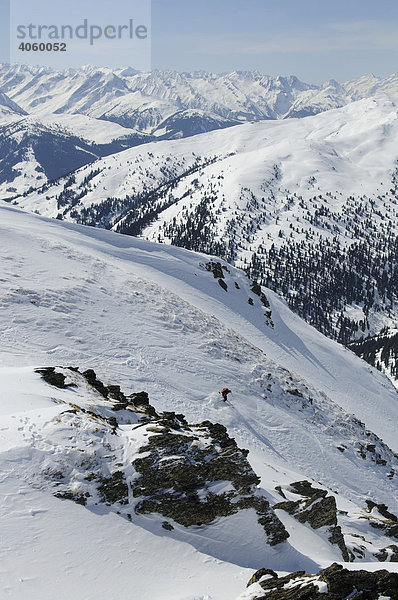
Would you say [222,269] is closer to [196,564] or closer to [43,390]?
[43,390]

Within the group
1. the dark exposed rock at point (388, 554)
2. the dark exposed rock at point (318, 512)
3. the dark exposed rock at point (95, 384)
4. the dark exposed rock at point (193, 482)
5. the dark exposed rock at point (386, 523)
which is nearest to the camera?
the dark exposed rock at point (193, 482)

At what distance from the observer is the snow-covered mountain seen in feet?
51.8

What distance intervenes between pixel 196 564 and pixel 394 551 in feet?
57.8

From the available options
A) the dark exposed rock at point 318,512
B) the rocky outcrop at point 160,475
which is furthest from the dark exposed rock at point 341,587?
the dark exposed rock at point 318,512

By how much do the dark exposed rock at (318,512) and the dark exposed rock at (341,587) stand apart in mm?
9901

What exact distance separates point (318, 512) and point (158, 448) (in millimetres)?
12064

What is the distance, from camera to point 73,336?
3719 centimetres

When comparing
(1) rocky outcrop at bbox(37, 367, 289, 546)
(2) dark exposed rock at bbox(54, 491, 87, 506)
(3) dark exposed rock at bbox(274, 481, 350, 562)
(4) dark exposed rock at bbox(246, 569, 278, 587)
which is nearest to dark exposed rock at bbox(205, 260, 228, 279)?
(3) dark exposed rock at bbox(274, 481, 350, 562)

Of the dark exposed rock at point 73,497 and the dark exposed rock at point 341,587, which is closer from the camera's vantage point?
the dark exposed rock at point 341,587

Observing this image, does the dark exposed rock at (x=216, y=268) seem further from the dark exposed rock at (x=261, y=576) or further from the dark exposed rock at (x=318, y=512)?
the dark exposed rock at (x=261, y=576)

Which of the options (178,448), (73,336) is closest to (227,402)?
(73,336)

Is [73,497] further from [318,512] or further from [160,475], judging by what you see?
[318,512]

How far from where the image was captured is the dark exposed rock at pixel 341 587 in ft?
43.2

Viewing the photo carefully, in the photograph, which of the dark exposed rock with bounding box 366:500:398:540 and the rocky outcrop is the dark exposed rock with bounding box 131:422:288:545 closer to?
the rocky outcrop
